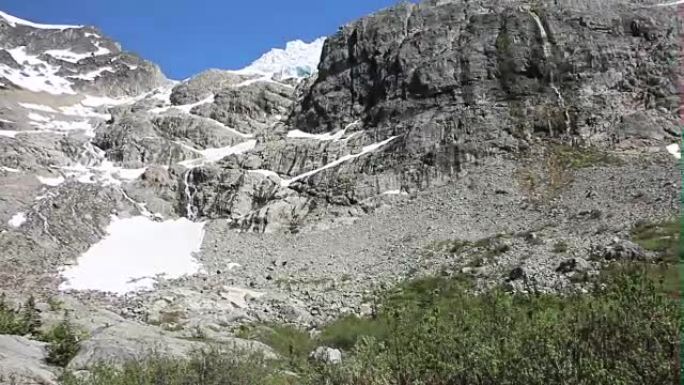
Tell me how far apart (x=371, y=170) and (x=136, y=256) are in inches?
1131

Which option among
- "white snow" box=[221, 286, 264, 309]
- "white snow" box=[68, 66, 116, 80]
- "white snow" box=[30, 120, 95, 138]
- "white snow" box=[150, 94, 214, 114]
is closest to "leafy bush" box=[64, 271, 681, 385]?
"white snow" box=[221, 286, 264, 309]

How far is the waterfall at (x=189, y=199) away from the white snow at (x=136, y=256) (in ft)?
3.67

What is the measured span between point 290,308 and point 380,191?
32.5m

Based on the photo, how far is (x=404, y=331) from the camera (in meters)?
10.5

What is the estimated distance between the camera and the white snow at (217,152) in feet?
291

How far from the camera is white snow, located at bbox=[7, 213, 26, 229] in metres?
63.6

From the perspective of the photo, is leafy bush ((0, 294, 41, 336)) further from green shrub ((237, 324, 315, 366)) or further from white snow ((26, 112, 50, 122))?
white snow ((26, 112, 50, 122))

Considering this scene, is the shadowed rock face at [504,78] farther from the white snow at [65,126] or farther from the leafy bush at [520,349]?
the leafy bush at [520,349]

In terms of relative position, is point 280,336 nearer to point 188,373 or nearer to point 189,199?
point 188,373

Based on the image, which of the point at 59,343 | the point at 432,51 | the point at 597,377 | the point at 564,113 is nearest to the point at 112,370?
the point at 59,343

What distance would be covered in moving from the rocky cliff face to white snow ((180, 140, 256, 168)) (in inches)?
28.4

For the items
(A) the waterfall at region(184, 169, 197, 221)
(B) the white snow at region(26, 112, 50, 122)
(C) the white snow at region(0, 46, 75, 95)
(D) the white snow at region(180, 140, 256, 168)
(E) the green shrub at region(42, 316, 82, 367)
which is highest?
(C) the white snow at region(0, 46, 75, 95)

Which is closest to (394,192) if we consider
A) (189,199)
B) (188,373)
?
(189,199)

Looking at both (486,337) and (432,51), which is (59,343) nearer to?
(486,337)
